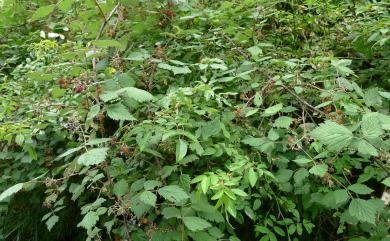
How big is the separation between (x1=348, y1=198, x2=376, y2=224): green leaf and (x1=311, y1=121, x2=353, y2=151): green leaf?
27 cm

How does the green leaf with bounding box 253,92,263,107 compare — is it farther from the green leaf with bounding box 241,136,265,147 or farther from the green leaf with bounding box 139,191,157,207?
the green leaf with bounding box 139,191,157,207

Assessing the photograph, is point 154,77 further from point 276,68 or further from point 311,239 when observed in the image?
point 311,239

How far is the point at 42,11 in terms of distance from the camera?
1646 millimetres

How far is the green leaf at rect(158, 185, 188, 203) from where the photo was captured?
1324mm

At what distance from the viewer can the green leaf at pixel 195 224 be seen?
130cm

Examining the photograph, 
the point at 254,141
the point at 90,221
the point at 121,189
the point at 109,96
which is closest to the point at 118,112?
the point at 109,96

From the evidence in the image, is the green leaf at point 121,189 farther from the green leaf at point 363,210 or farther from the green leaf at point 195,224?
the green leaf at point 363,210

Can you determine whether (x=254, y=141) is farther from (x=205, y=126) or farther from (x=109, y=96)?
(x=109, y=96)

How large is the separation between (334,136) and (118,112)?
0.73m

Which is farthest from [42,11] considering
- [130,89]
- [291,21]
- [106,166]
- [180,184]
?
[291,21]

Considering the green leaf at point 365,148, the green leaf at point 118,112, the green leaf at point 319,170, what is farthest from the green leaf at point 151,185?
the green leaf at point 365,148

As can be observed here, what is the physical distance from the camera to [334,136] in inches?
49.4

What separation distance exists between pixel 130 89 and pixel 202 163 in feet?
1.70

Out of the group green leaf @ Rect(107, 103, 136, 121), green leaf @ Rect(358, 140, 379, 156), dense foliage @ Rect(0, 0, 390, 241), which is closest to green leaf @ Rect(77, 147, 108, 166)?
dense foliage @ Rect(0, 0, 390, 241)
